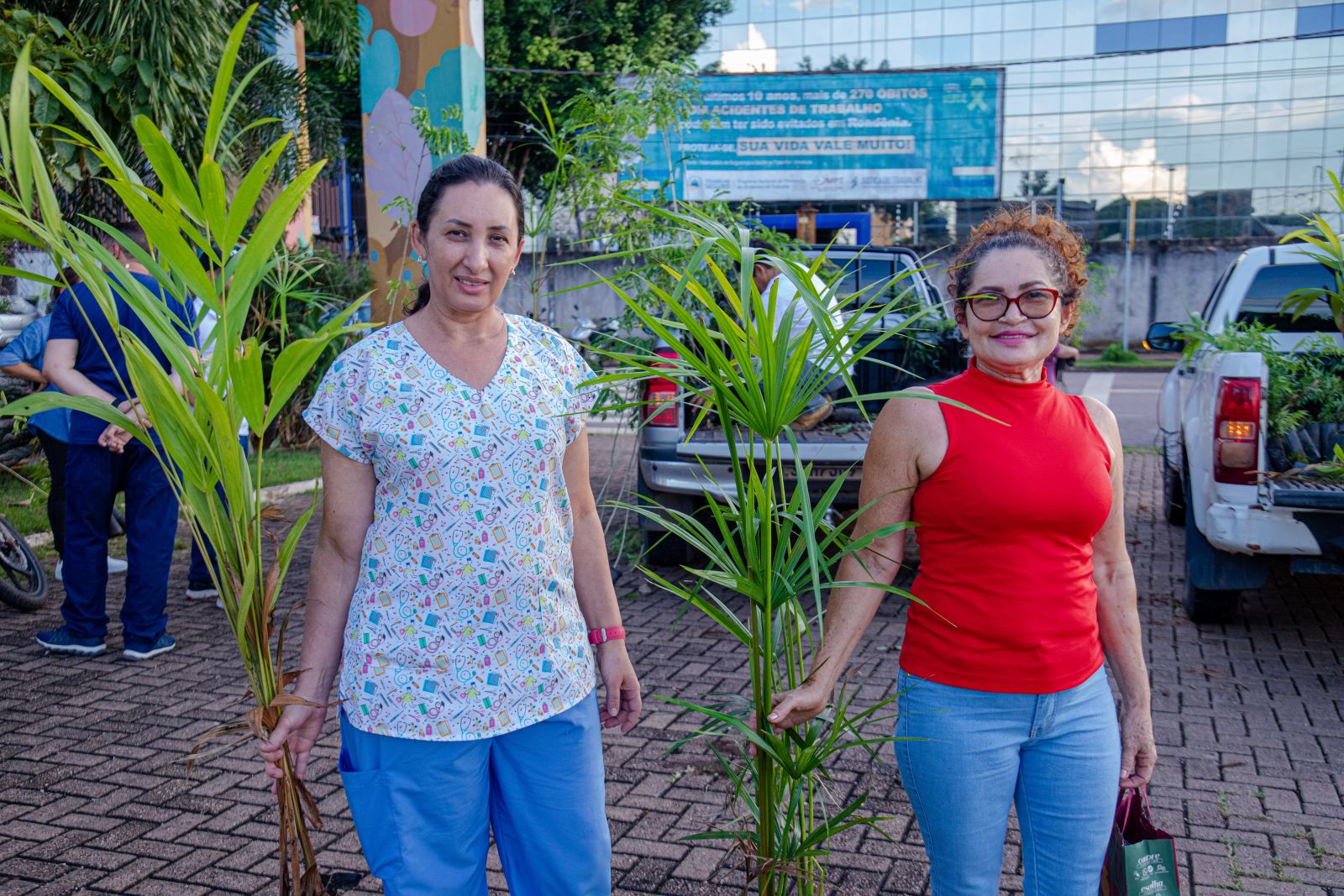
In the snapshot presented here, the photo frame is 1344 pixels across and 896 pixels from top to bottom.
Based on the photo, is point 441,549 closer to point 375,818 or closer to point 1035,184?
point 375,818

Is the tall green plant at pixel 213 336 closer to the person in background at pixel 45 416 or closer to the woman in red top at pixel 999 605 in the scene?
the woman in red top at pixel 999 605

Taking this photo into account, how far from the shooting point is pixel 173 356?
2031 mm

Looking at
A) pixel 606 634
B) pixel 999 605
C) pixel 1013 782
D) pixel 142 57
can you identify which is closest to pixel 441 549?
pixel 606 634

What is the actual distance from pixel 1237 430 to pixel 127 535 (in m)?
5.15

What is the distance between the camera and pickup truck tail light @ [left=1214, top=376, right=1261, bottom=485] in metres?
5.36

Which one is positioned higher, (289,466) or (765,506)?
(765,506)

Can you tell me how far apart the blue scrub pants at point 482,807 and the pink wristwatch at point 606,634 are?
152 millimetres

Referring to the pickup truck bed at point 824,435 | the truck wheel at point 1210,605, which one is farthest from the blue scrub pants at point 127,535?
the truck wheel at point 1210,605

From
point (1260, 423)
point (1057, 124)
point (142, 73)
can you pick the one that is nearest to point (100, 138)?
point (1260, 423)

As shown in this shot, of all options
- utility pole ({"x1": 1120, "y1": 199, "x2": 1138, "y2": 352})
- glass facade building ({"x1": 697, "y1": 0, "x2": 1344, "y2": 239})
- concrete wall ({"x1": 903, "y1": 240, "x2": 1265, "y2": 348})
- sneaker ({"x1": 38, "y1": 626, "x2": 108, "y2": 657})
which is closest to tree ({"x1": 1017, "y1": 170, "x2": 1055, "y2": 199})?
glass facade building ({"x1": 697, "y1": 0, "x2": 1344, "y2": 239})

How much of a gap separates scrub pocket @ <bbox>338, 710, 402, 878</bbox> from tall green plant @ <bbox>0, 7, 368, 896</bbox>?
10 cm

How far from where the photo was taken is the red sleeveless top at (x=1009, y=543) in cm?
224

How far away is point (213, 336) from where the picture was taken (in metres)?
2.16

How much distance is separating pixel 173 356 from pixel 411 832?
96cm
